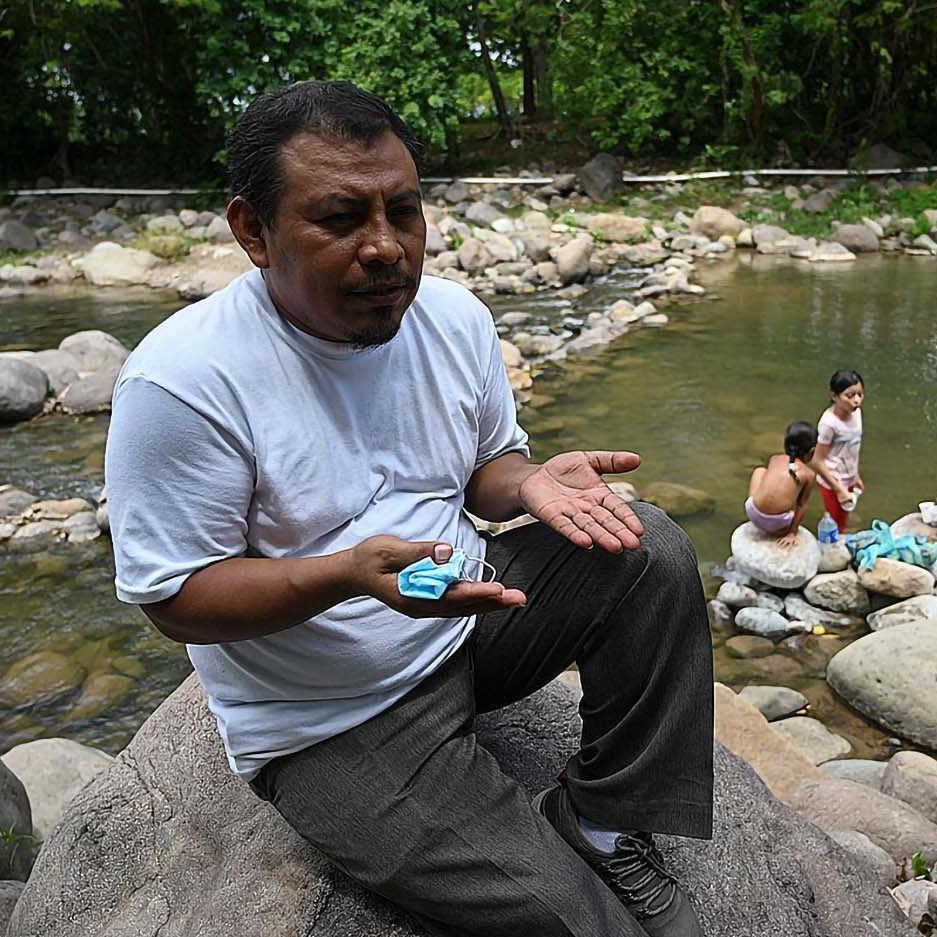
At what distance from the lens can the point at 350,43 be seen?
15781 mm

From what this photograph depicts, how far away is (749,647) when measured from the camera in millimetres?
4941

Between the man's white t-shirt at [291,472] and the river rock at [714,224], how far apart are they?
12.4 m

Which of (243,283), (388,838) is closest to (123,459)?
(243,283)

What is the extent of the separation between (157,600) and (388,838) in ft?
1.81

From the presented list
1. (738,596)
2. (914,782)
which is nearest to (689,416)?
(738,596)

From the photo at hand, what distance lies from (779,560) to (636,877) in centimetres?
342

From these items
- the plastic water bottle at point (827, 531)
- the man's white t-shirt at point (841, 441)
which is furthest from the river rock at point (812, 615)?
the man's white t-shirt at point (841, 441)

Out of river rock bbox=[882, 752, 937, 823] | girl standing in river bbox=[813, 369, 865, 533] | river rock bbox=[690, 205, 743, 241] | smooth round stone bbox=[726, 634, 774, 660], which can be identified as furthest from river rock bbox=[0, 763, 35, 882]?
river rock bbox=[690, 205, 743, 241]

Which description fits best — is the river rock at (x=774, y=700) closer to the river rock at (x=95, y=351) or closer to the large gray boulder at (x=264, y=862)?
the large gray boulder at (x=264, y=862)

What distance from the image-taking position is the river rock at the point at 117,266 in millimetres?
13484

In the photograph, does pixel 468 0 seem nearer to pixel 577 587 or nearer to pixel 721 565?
pixel 721 565

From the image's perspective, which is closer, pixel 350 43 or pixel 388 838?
pixel 388 838

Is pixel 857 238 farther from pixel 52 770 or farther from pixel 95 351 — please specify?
pixel 52 770

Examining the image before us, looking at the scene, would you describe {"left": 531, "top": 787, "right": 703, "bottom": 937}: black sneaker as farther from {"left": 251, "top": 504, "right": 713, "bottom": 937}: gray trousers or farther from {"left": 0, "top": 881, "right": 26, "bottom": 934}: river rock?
{"left": 0, "top": 881, "right": 26, "bottom": 934}: river rock
